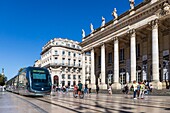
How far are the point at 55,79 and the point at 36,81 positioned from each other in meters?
64.4

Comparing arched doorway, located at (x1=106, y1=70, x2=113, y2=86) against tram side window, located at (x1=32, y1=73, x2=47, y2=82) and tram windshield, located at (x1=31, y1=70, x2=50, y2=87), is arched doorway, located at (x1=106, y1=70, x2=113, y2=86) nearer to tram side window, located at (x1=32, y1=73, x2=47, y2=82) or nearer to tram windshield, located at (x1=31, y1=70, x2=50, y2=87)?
tram windshield, located at (x1=31, y1=70, x2=50, y2=87)

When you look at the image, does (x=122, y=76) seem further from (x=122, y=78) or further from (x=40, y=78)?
(x=40, y=78)

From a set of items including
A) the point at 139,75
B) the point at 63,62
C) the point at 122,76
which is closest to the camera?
the point at 139,75

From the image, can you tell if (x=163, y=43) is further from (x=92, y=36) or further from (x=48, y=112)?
(x=48, y=112)

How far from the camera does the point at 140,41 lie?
1527 inches

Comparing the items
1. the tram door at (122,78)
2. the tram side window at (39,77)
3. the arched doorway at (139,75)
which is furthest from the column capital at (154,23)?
the tram side window at (39,77)

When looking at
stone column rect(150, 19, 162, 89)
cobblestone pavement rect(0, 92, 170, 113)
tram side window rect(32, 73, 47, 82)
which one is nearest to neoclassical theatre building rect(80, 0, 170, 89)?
stone column rect(150, 19, 162, 89)

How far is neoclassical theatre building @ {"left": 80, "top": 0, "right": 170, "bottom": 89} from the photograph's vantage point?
30156 millimetres

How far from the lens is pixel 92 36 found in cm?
4697

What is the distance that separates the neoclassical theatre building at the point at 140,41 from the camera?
30.2 meters

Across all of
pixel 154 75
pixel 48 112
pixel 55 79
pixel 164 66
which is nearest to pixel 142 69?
pixel 164 66

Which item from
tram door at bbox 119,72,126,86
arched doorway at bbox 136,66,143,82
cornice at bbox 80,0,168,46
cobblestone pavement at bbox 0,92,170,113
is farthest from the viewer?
tram door at bbox 119,72,126,86

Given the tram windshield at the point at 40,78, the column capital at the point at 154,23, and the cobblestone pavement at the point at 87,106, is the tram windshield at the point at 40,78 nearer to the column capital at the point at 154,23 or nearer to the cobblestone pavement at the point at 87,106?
the cobblestone pavement at the point at 87,106

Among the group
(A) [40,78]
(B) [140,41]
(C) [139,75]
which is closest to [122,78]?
(C) [139,75]
